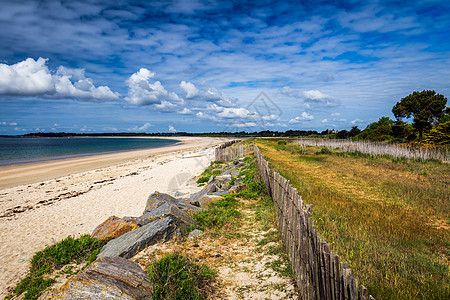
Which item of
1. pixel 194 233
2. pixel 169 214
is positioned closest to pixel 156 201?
pixel 169 214

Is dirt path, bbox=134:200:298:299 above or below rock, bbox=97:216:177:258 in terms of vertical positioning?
below

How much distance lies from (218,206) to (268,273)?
3406 mm

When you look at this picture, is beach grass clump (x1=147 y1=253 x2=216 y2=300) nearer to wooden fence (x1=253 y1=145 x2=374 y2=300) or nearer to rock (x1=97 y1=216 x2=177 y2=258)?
rock (x1=97 y1=216 x2=177 y2=258)

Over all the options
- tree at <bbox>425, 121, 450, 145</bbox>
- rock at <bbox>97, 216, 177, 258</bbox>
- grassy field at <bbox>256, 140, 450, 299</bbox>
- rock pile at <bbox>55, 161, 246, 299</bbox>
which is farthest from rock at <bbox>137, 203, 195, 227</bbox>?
tree at <bbox>425, 121, 450, 145</bbox>

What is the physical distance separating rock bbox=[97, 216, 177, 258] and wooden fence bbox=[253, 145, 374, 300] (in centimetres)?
258

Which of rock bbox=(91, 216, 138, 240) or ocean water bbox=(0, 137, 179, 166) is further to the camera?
ocean water bbox=(0, 137, 179, 166)

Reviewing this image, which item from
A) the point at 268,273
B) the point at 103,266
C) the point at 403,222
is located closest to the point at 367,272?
the point at 268,273

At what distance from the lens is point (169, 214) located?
18.0ft

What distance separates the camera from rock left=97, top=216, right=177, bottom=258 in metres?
4.60

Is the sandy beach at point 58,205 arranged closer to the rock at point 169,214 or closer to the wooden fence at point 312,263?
the rock at point 169,214

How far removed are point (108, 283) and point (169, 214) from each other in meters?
2.47

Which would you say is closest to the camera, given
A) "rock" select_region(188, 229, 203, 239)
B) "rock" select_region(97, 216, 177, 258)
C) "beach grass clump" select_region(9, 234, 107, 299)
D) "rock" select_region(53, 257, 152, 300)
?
"rock" select_region(53, 257, 152, 300)

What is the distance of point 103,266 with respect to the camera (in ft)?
10.8

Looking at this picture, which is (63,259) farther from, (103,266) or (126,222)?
(103,266)
